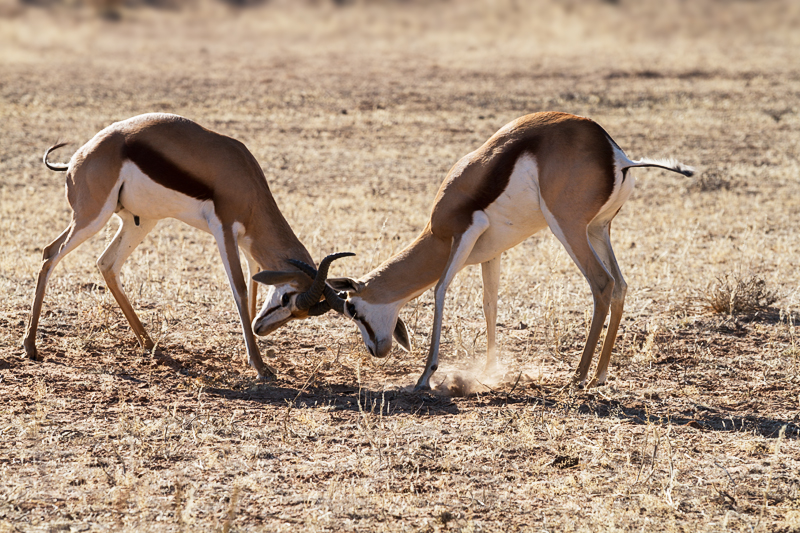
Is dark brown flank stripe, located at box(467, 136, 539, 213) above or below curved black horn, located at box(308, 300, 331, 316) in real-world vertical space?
above

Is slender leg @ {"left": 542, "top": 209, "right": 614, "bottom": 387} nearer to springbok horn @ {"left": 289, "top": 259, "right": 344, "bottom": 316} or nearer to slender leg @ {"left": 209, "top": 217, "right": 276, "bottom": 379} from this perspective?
springbok horn @ {"left": 289, "top": 259, "right": 344, "bottom": 316}

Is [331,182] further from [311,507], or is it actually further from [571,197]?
[311,507]

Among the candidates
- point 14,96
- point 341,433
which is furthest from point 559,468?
point 14,96

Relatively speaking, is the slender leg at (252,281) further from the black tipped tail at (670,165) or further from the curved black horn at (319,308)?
the black tipped tail at (670,165)

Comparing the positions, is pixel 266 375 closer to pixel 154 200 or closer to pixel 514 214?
pixel 154 200

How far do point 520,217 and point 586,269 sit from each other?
62 cm

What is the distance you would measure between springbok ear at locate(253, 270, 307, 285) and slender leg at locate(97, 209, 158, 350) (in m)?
1.30

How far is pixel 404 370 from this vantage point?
6.93 m

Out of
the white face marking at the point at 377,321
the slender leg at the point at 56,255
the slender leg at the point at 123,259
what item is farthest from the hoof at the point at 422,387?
the slender leg at the point at 56,255

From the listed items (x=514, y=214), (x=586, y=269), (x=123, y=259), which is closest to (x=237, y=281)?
(x=123, y=259)

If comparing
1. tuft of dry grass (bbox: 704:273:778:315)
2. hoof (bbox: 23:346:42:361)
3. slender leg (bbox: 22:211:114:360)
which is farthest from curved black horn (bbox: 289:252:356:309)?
tuft of dry grass (bbox: 704:273:778:315)

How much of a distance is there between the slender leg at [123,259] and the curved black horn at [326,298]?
1484mm

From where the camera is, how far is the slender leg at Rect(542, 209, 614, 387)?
6.14 meters

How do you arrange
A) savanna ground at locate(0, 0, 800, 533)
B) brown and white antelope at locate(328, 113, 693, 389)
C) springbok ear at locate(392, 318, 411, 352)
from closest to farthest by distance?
savanna ground at locate(0, 0, 800, 533) → brown and white antelope at locate(328, 113, 693, 389) → springbok ear at locate(392, 318, 411, 352)
